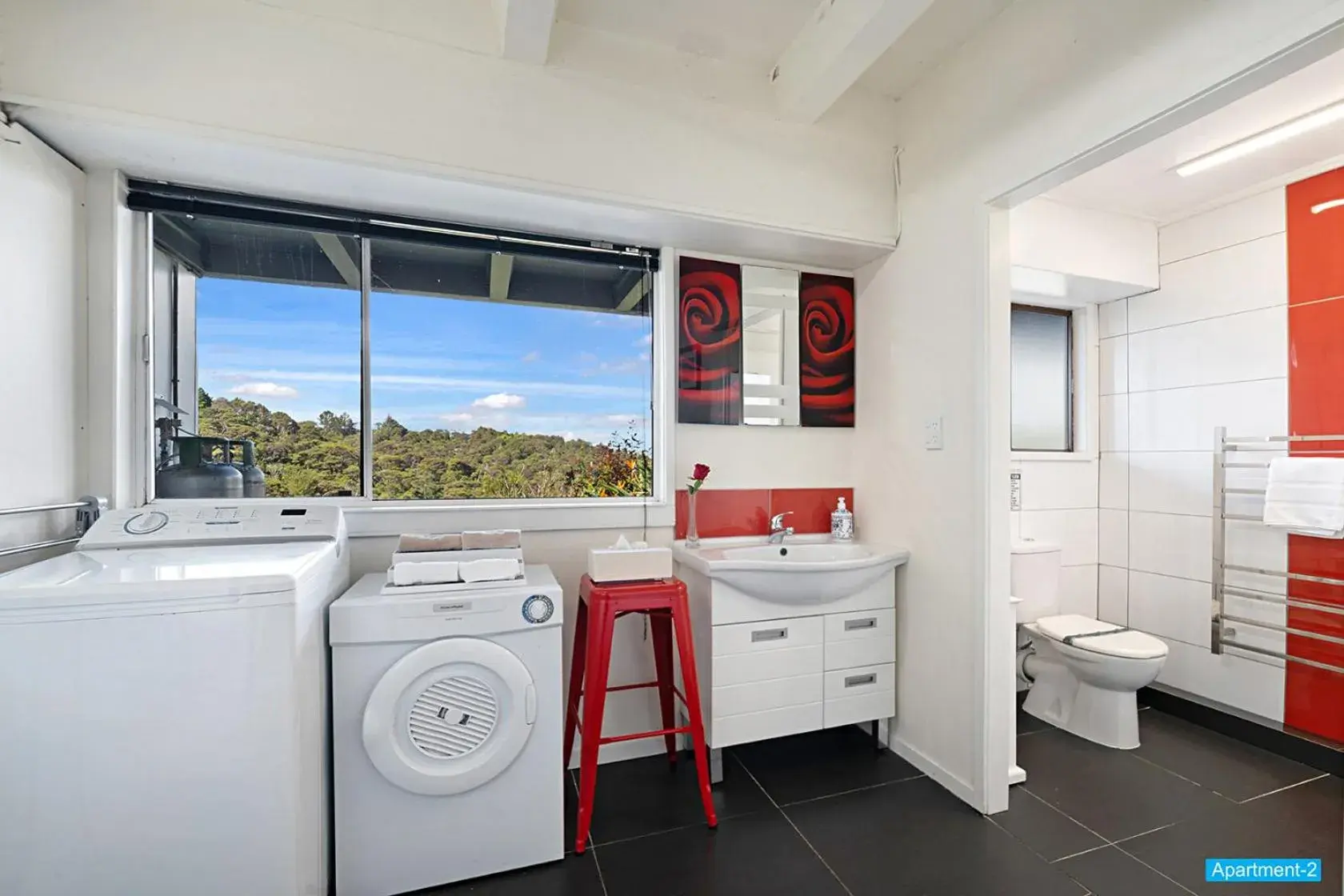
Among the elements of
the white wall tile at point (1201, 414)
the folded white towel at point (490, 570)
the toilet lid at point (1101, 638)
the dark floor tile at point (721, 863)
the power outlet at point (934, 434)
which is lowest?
the dark floor tile at point (721, 863)

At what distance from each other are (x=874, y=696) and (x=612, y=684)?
40.3 inches

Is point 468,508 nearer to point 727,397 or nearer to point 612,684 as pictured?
point 612,684

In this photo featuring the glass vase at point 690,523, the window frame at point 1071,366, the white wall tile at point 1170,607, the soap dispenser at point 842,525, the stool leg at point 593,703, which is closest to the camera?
the stool leg at point 593,703

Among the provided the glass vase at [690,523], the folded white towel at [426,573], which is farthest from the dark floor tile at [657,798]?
the folded white towel at [426,573]

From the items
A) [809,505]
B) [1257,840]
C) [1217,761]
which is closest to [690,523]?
[809,505]

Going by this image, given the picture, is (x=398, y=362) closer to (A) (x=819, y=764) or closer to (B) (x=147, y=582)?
(B) (x=147, y=582)

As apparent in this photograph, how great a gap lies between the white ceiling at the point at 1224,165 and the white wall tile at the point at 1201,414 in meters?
0.84

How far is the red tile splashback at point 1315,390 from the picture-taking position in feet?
7.64

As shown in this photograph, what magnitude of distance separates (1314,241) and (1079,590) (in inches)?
71.6

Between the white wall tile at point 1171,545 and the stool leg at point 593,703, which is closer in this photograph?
the stool leg at point 593,703

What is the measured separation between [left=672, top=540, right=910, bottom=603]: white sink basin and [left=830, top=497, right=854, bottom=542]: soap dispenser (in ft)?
0.49

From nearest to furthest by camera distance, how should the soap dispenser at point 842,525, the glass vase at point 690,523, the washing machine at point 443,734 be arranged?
the washing machine at point 443,734, the glass vase at point 690,523, the soap dispenser at point 842,525

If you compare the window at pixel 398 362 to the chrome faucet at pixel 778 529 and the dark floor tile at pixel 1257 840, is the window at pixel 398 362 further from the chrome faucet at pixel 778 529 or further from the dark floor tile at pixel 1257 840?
the dark floor tile at pixel 1257 840

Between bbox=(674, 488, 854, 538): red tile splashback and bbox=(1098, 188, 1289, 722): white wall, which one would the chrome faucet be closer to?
bbox=(674, 488, 854, 538): red tile splashback
